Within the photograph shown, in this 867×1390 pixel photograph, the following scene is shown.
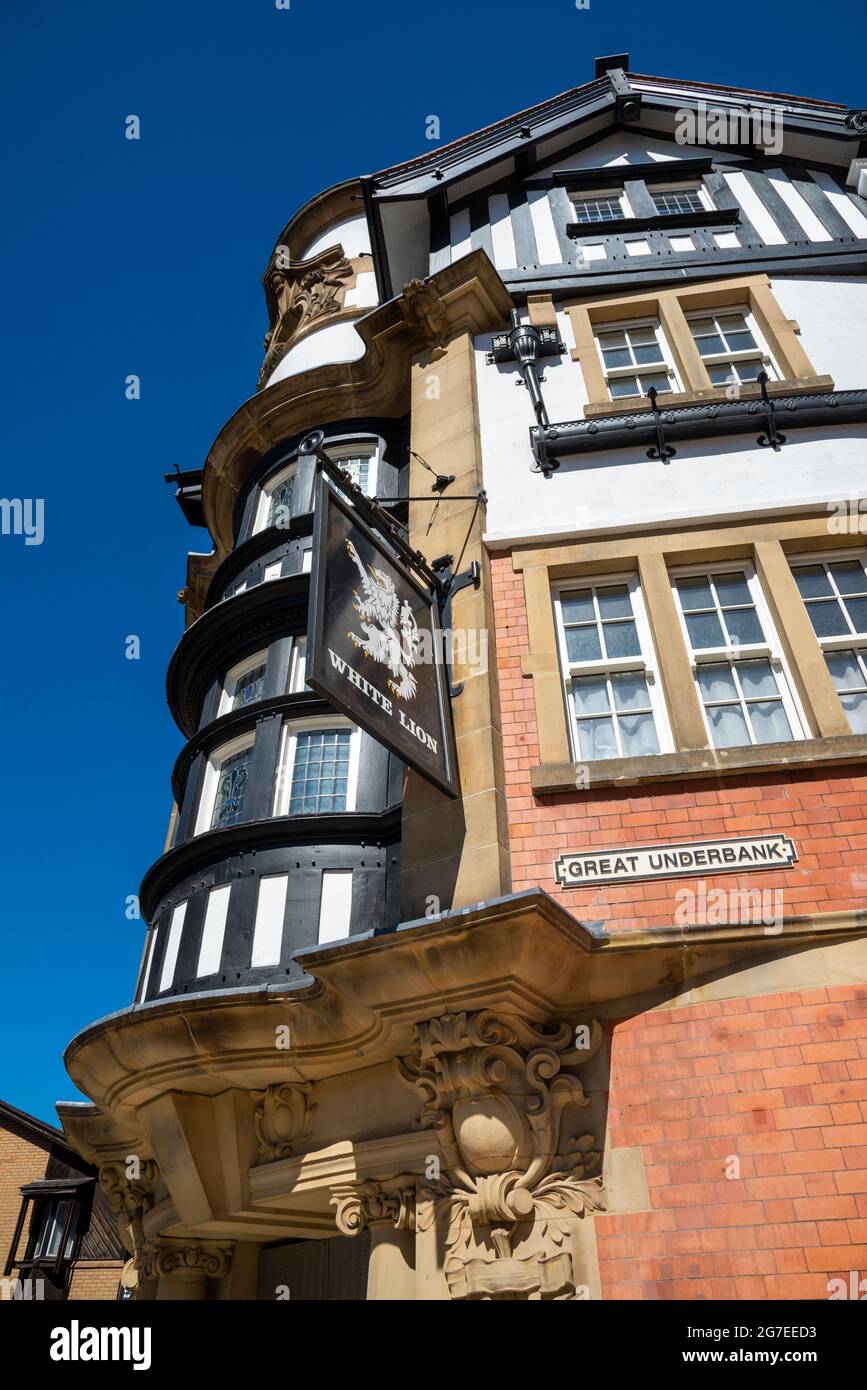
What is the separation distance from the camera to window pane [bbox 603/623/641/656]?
922 centimetres

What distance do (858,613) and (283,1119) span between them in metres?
7.49

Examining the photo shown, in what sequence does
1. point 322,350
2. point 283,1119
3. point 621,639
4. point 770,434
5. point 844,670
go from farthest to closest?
point 322,350 < point 770,434 < point 621,639 < point 844,670 < point 283,1119

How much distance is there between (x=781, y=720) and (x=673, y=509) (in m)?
2.81

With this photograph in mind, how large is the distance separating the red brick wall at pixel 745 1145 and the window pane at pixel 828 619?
377cm

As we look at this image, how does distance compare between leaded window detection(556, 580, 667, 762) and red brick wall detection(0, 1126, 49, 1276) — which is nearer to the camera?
leaded window detection(556, 580, 667, 762)

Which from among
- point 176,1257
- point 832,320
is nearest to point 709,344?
point 832,320

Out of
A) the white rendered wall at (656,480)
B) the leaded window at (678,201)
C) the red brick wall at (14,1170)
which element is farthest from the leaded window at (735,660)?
the red brick wall at (14,1170)

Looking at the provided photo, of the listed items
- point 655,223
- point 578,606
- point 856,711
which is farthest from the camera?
point 655,223

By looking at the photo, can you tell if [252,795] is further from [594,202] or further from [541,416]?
[594,202]

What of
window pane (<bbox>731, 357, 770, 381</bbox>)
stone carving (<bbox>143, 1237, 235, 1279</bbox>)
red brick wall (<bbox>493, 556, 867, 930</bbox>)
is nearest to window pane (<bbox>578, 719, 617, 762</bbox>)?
red brick wall (<bbox>493, 556, 867, 930</bbox>)

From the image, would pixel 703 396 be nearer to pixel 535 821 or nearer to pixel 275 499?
pixel 535 821

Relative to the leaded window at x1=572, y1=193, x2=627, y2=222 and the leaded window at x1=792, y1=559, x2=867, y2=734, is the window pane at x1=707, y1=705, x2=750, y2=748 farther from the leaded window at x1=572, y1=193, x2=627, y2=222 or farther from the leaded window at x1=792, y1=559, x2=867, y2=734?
the leaded window at x1=572, y1=193, x2=627, y2=222

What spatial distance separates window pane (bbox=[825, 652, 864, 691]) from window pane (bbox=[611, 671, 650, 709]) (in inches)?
69.8

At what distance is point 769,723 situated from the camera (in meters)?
8.50
